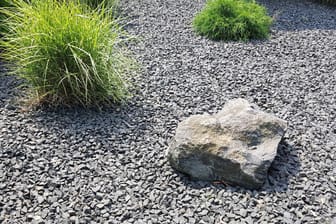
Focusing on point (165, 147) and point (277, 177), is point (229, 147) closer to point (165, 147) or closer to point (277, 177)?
point (277, 177)

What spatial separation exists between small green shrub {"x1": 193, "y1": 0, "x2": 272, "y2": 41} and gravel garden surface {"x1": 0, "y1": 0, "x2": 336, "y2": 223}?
0.29 m

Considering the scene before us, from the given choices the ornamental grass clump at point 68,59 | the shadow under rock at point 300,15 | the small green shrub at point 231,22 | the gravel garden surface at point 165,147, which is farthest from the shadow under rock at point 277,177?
the shadow under rock at point 300,15

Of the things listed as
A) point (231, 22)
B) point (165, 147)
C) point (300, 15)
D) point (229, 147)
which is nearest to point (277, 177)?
point (229, 147)

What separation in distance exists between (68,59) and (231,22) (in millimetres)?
2202

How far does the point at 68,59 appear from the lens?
2652 millimetres

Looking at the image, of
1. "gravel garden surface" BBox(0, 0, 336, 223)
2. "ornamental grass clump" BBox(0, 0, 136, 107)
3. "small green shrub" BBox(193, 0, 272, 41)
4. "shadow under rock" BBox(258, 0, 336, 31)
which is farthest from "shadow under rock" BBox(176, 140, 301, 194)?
"shadow under rock" BBox(258, 0, 336, 31)

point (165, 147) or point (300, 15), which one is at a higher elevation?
point (300, 15)

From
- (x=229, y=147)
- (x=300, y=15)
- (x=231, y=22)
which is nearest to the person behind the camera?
(x=229, y=147)

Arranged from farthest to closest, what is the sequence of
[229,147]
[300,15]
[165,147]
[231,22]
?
1. [300,15]
2. [231,22]
3. [165,147]
4. [229,147]

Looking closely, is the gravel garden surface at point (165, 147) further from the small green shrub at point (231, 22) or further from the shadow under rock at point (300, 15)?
the shadow under rock at point (300, 15)

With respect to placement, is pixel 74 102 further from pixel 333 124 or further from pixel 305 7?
pixel 305 7

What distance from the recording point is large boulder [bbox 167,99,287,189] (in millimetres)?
2025

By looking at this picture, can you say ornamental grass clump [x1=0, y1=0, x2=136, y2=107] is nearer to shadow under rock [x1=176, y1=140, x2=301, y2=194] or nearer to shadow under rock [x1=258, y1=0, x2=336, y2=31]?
shadow under rock [x1=176, y1=140, x2=301, y2=194]

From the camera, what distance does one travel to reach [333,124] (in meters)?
2.62
